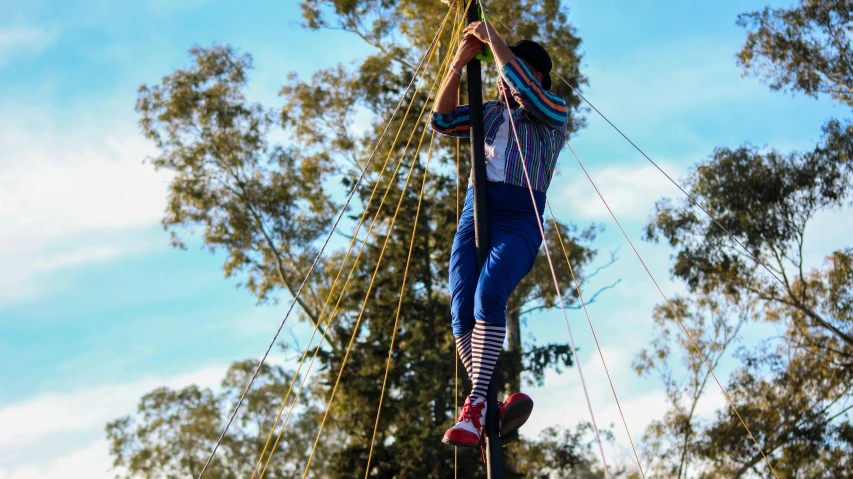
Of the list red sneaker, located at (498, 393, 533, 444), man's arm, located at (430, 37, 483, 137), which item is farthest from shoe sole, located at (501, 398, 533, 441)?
man's arm, located at (430, 37, 483, 137)

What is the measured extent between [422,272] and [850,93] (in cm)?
725

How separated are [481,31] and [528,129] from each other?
1.26ft

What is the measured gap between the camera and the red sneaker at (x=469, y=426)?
2824 millimetres

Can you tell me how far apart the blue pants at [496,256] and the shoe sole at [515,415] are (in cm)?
27

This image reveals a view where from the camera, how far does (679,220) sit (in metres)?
15.7

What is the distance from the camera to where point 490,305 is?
3.02 metres

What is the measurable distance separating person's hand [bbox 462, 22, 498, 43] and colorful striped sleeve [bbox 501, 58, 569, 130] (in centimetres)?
11

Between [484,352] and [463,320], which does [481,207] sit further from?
[484,352]

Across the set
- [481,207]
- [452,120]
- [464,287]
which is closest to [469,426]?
[464,287]

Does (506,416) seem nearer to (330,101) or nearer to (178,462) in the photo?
(330,101)

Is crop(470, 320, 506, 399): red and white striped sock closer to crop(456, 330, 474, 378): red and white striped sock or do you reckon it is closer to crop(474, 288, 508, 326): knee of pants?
crop(474, 288, 508, 326): knee of pants

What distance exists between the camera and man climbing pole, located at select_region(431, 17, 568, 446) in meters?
3.02

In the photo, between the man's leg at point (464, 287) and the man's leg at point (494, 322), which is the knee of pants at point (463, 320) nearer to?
the man's leg at point (464, 287)

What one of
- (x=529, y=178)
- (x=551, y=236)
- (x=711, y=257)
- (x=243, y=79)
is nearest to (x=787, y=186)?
(x=711, y=257)
